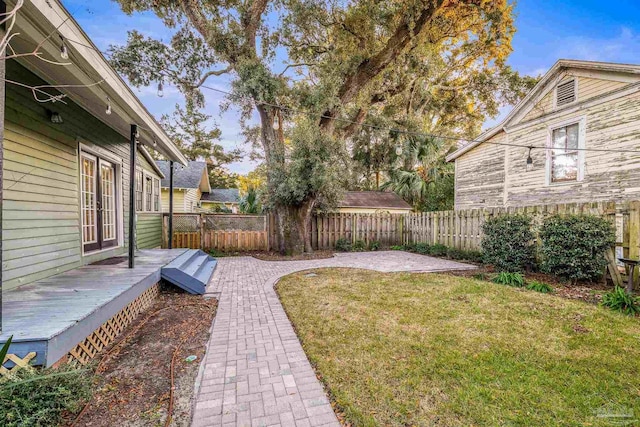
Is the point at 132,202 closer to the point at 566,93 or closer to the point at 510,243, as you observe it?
the point at 510,243

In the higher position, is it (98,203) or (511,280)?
(98,203)

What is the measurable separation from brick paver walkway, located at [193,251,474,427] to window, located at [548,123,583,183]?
32.0 feet

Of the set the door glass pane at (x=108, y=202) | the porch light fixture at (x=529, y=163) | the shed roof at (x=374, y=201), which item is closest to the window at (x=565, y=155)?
the porch light fixture at (x=529, y=163)

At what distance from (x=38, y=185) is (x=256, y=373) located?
4008 mm

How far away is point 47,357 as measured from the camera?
2.05m

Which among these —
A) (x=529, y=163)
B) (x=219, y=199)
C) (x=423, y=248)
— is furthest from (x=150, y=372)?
(x=219, y=199)

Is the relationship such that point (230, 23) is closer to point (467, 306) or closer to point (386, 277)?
point (386, 277)

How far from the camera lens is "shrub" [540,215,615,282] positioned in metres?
5.04

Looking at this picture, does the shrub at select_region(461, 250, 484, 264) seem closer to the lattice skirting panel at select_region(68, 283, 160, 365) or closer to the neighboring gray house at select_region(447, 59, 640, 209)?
the neighboring gray house at select_region(447, 59, 640, 209)

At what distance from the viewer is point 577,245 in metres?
5.25

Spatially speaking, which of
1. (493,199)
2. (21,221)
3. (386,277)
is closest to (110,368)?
(21,221)

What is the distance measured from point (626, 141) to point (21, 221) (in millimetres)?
12571

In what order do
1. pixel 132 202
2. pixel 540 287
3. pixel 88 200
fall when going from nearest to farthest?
pixel 132 202 < pixel 540 287 < pixel 88 200

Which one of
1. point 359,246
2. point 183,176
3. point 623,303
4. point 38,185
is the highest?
point 183,176
